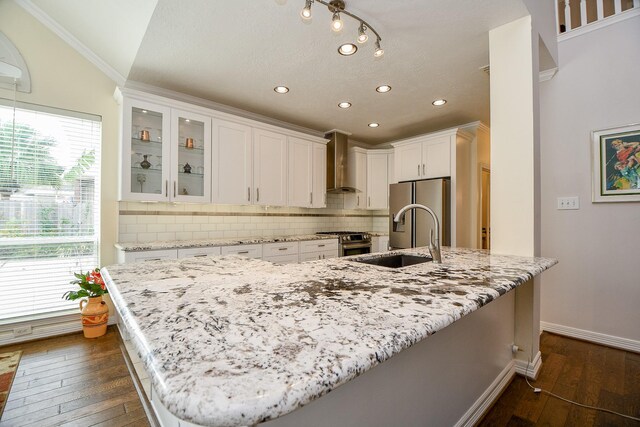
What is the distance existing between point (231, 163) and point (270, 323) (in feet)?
9.39

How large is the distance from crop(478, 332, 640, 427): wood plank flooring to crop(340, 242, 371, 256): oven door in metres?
2.28

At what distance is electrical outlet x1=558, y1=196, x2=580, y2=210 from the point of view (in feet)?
8.43

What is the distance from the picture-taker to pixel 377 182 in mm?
4711

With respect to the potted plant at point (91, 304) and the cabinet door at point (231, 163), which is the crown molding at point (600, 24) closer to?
the cabinet door at point (231, 163)

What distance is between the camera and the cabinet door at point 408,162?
13.0 feet

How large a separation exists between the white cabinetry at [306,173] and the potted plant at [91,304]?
2162 mm

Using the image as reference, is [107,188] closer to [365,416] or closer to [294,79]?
[294,79]

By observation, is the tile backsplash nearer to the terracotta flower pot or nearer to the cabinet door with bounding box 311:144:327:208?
the cabinet door with bounding box 311:144:327:208

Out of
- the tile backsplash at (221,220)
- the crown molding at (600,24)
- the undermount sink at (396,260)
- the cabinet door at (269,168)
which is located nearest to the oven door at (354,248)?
the tile backsplash at (221,220)

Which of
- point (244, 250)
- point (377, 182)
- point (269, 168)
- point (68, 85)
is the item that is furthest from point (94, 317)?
point (377, 182)

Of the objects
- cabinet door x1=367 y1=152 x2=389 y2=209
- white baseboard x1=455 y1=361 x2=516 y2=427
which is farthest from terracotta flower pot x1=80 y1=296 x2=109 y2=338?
cabinet door x1=367 y1=152 x2=389 y2=209

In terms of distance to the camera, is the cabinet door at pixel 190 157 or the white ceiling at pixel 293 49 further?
the cabinet door at pixel 190 157

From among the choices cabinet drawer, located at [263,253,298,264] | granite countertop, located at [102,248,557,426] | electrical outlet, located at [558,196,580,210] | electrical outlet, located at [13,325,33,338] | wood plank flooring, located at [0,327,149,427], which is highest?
electrical outlet, located at [558,196,580,210]

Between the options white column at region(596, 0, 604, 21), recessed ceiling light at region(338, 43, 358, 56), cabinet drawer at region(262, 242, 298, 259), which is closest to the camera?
recessed ceiling light at region(338, 43, 358, 56)
